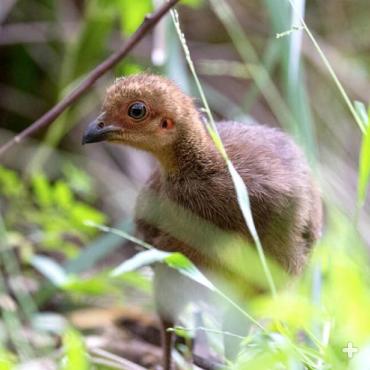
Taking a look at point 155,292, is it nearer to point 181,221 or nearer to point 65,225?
point 181,221

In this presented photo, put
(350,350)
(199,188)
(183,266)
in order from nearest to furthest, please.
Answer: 1. (350,350)
2. (183,266)
3. (199,188)

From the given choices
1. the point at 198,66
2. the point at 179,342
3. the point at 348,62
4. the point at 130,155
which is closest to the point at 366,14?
the point at 348,62

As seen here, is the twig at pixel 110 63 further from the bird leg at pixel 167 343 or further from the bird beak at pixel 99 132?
the bird leg at pixel 167 343

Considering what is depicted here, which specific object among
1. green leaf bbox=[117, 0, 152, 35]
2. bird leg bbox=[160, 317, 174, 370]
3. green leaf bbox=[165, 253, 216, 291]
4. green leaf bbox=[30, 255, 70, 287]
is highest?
green leaf bbox=[117, 0, 152, 35]

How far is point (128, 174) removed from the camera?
4676 mm

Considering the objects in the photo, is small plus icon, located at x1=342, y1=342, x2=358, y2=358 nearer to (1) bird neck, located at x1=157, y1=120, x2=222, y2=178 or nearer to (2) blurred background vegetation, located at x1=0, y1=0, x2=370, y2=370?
(2) blurred background vegetation, located at x1=0, y1=0, x2=370, y2=370

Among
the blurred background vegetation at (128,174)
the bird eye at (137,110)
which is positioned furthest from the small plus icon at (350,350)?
the bird eye at (137,110)

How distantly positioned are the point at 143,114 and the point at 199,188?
0.79 ft

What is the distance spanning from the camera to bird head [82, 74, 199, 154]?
2.20 m

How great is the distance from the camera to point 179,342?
2.63 m

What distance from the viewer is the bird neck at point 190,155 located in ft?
7.11

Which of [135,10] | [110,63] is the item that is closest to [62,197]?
[135,10]

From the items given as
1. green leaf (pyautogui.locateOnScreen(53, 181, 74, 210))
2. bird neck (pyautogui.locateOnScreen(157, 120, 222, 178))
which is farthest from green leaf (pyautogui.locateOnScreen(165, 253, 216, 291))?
green leaf (pyautogui.locateOnScreen(53, 181, 74, 210))

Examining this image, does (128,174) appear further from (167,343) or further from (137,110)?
(137,110)
